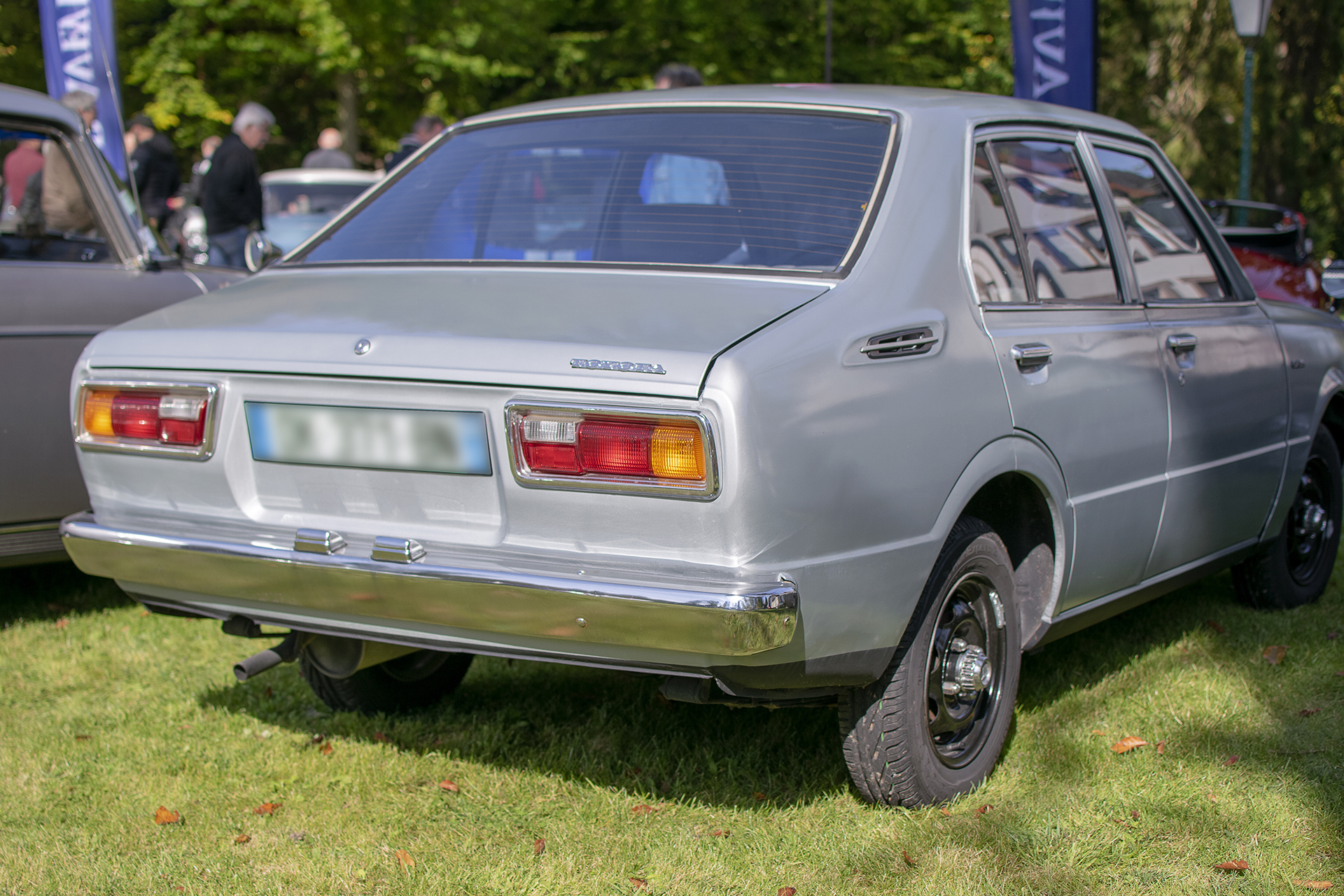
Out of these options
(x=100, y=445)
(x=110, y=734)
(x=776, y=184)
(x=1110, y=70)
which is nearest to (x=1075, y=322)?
(x=776, y=184)

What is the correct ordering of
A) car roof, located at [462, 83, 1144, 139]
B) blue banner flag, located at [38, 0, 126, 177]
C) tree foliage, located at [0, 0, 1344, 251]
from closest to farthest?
car roof, located at [462, 83, 1144, 139] < blue banner flag, located at [38, 0, 126, 177] < tree foliage, located at [0, 0, 1344, 251]

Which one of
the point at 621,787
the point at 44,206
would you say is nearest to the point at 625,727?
the point at 621,787

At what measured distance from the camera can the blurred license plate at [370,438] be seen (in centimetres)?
257

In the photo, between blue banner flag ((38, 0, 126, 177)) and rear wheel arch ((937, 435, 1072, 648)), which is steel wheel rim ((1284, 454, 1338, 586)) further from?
blue banner flag ((38, 0, 126, 177))

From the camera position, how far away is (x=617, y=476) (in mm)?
2432

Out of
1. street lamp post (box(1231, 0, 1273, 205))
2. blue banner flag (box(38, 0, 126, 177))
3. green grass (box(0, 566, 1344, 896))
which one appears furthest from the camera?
street lamp post (box(1231, 0, 1273, 205))

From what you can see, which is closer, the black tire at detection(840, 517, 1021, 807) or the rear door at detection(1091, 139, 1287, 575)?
the black tire at detection(840, 517, 1021, 807)

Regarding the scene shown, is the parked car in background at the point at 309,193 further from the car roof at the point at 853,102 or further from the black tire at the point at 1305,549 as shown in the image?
the black tire at the point at 1305,549

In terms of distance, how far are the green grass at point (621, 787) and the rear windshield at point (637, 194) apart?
4.27ft

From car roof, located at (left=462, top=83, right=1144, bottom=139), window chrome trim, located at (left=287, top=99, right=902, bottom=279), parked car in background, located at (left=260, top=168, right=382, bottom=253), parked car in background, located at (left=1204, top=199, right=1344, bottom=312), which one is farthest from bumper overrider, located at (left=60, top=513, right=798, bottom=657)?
parked car in background, located at (left=260, top=168, right=382, bottom=253)

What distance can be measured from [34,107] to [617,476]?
3.57 meters

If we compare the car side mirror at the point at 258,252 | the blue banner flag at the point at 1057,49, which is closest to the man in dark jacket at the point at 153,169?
the blue banner flag at the point at 1057,49

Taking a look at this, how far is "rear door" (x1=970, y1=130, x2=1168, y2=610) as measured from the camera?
312 cm

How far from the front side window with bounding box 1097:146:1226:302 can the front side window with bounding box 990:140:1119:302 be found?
0.17 m
